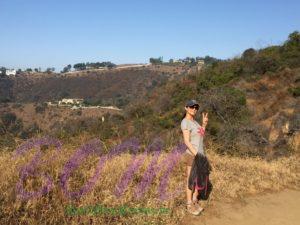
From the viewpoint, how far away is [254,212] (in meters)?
5.65

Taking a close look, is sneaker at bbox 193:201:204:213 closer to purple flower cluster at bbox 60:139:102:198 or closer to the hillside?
purple flower cluster at bbox 60:139:102:198

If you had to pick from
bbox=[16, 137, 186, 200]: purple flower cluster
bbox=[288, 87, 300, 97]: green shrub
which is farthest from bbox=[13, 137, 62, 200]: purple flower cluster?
bbox=[288, 87, 300, 97]: green shrub

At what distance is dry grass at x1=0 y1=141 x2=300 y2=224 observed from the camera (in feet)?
13.7

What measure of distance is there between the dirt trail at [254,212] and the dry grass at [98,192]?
21 cm

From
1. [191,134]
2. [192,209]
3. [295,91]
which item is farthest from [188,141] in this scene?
[295,91]

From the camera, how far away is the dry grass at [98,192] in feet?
13.7

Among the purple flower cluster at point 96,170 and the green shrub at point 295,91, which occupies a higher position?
the purple flower cluster at point 96,170

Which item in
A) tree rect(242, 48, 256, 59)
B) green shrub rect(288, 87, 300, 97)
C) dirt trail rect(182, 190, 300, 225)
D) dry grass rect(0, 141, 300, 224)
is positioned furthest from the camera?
tree rect(242, 48, 256, 59)

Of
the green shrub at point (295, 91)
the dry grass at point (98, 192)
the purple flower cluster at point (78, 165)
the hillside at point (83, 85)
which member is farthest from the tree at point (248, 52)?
the hillside at point (83, 85)

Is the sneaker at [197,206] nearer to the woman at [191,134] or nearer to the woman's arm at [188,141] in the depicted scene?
the woman at [191,134]

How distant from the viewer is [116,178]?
523 centimetres

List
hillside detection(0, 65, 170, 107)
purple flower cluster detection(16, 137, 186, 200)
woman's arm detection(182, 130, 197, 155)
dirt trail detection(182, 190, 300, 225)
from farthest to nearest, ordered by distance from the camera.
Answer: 1. hillside detection(0, 65, 170, 107)
2. dirt trail detection(182, 190, 300, 225)
3. woman's arm detection(182, 130, 197, 155)
4. purple flower cluster detection(16, 137, 186, 200)

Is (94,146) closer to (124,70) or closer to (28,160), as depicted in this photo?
(28,160)

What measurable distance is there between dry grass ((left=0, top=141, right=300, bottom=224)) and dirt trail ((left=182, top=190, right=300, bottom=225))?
211 mm
